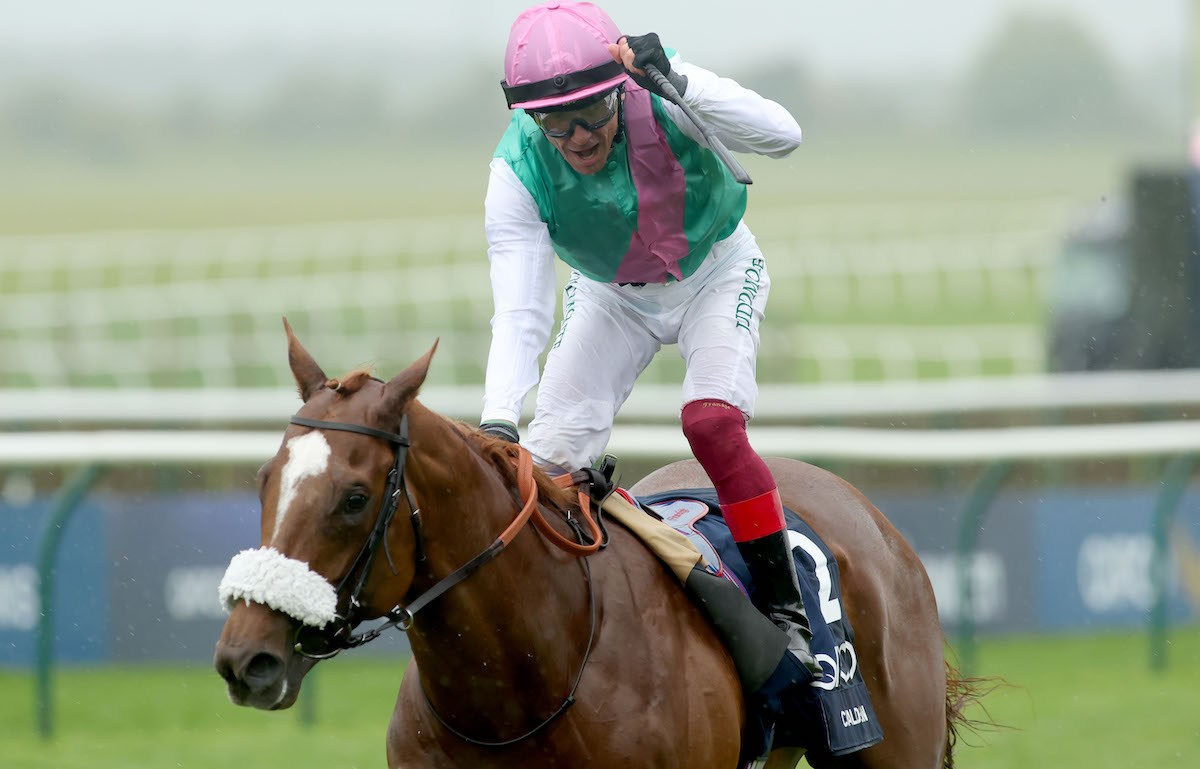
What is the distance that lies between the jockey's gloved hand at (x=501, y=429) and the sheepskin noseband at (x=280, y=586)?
27.1 inches

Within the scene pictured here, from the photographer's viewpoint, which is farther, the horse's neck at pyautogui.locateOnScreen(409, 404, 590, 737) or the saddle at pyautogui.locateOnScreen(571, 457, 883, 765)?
the saddle at pyautogui.locateOnScreen(571, 457, 883, 765)

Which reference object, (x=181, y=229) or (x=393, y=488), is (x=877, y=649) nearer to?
(x=393, y=488)

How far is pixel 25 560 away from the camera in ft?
20.6

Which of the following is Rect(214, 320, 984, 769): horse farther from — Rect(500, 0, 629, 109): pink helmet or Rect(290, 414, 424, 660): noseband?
Rect(500, 0, 629, 109): pink helmet

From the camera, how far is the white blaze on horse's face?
2361 mm

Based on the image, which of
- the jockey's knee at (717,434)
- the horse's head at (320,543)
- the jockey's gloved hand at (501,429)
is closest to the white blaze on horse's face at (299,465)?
the horse's head at (320,543)

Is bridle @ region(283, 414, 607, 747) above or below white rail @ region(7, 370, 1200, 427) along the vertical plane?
above

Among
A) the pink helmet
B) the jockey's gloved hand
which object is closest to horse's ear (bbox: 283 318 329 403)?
the jockey's gloved hand

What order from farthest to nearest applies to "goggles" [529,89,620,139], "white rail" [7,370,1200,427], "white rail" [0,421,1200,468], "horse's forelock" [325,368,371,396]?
1. "white rail" [7,370,1200,427]
2. "white rail" [0,421,1200,468]
3. "goggles" [529,89,620,139]
4. "horse's forelock" [325,368,371,396]

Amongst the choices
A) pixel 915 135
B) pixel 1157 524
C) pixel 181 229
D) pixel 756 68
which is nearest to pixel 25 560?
pixel 1157 524

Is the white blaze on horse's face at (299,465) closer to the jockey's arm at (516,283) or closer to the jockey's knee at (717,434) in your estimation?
the jockey's arm at (516,283)

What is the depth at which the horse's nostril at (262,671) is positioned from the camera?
2299 millimetres

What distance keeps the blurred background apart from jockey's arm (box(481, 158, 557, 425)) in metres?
2.84

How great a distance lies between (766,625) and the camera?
3.15 meters
